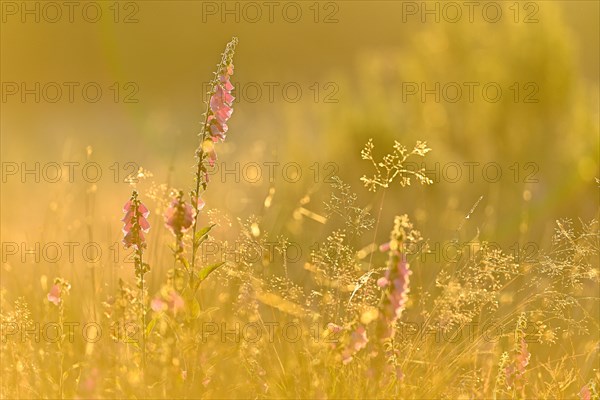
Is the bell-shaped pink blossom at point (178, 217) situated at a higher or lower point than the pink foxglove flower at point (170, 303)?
higher

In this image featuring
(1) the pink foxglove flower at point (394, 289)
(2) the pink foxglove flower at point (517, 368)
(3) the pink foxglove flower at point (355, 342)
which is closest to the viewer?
(1) the pink foxglove flower at point (394, 289)

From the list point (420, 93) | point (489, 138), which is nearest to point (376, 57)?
point (420, 93)

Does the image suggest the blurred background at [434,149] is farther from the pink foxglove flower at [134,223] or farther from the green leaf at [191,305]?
the green leaf at [191,305]

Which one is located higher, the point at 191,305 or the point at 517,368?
the point at 191,305

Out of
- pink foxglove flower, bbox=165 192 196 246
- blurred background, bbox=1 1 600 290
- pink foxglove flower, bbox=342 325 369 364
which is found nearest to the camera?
pink foxglove flower, bbox=342 325 369 364

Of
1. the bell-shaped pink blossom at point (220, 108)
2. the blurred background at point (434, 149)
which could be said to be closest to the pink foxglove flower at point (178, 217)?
the bell-shaped pink blossom at point (220, 108)

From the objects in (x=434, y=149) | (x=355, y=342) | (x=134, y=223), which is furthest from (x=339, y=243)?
(x=434, y=149)

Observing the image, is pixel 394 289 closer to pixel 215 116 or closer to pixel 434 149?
pixel 215 116

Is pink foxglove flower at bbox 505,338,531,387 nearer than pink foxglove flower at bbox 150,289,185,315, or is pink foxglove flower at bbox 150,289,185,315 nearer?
pink foxglove flower at bbox 150,289,185,315

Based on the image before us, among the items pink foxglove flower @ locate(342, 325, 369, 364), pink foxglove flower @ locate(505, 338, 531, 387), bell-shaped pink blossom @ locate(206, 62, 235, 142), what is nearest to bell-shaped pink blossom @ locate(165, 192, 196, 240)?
bell-shaped pink blossom @ locate(206, 62, 235, 142)

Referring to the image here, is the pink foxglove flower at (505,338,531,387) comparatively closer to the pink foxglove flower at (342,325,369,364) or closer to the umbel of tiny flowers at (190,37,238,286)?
the pink foxglove flower at (342,325,369,364)

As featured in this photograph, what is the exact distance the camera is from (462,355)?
2.98 metres

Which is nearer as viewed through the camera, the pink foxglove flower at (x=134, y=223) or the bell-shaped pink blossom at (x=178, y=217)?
the bell-shaped pink blossom at (x=178, y=217)

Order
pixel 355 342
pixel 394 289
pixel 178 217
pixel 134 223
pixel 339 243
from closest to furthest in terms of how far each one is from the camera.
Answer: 1. pixel 394 289
2. pixel 355 342
3. pixel 178 217
4. pixel 134 223
5. pixel 339 243
